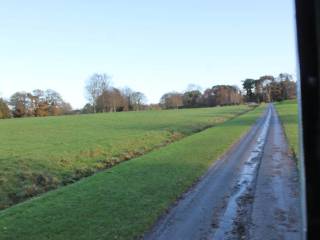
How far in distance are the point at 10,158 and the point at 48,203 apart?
14335 mm

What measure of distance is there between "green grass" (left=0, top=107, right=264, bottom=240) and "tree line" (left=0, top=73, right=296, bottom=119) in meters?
117

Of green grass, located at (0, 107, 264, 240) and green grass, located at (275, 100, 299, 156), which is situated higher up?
green grass, located at (0, 107, 264, 240)

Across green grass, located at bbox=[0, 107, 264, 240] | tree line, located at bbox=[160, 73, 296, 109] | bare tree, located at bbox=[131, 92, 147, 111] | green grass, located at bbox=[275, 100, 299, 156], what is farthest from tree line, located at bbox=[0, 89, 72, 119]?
green grass, located at bbox=[0, 107, 264, 240]

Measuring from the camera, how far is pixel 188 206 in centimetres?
1182

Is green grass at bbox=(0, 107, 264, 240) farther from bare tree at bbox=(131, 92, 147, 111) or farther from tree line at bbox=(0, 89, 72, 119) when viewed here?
bare tree at bbox=(131, 92, 147, 111)

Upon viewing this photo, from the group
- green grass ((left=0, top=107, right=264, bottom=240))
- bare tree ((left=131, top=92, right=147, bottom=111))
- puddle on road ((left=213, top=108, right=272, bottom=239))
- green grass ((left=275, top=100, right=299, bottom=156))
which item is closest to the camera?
puddle on road ((left=213, top=108, right=272, bottom=239))

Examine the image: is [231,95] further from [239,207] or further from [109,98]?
[239,207]

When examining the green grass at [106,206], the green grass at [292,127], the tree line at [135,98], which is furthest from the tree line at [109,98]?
the green grass at [106,206]

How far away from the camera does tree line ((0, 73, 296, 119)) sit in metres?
145

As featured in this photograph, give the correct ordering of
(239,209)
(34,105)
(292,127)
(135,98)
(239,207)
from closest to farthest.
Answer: (239,209), (239,207), (292,127), (34,105), (135,98)

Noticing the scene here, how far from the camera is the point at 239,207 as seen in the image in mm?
11297

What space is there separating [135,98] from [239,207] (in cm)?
16734

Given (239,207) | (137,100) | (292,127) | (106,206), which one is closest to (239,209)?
(239,207)

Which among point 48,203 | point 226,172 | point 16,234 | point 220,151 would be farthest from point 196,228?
point 220,151
